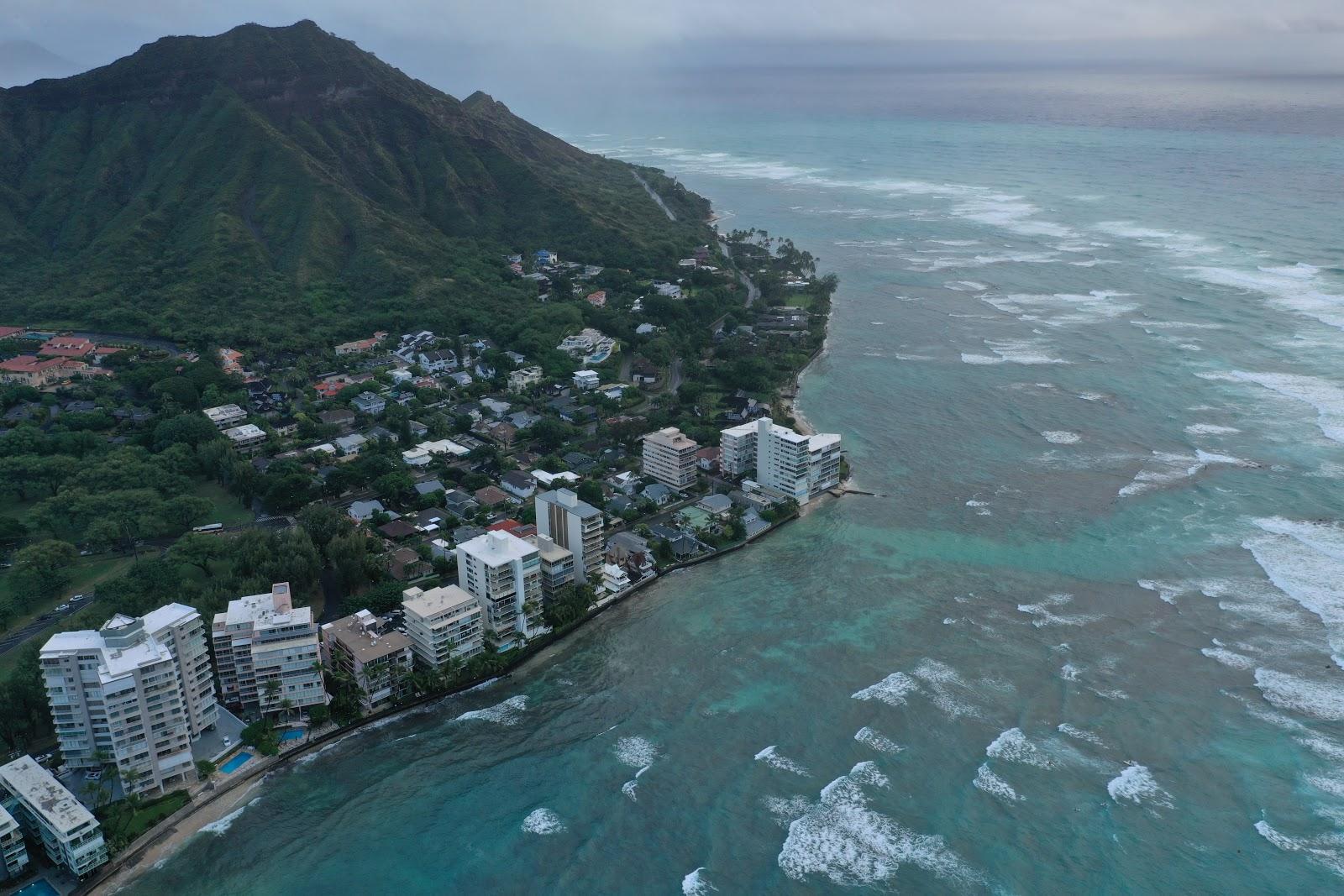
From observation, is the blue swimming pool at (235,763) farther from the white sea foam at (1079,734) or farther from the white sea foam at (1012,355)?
the white sea foam at (1012,355)

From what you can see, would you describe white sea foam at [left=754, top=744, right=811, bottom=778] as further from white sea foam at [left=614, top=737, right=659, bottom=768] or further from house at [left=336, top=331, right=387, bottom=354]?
house at [left=336, top=331, right=387, bottom=354]

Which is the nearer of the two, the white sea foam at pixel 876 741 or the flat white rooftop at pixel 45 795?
the flat white rooftop at pixel 45 795

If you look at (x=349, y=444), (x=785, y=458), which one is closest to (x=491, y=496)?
(x=349, y=444)

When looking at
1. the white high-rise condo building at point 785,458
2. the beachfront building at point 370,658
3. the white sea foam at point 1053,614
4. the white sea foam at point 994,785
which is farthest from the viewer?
the white high-rise condo building at point 785,458

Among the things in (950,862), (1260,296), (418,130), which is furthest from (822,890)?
(418,130)

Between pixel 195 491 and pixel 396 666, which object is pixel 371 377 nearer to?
pixel 195 491

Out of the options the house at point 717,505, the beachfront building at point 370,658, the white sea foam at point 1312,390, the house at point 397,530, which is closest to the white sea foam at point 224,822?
the beachfront building at point 370,658
